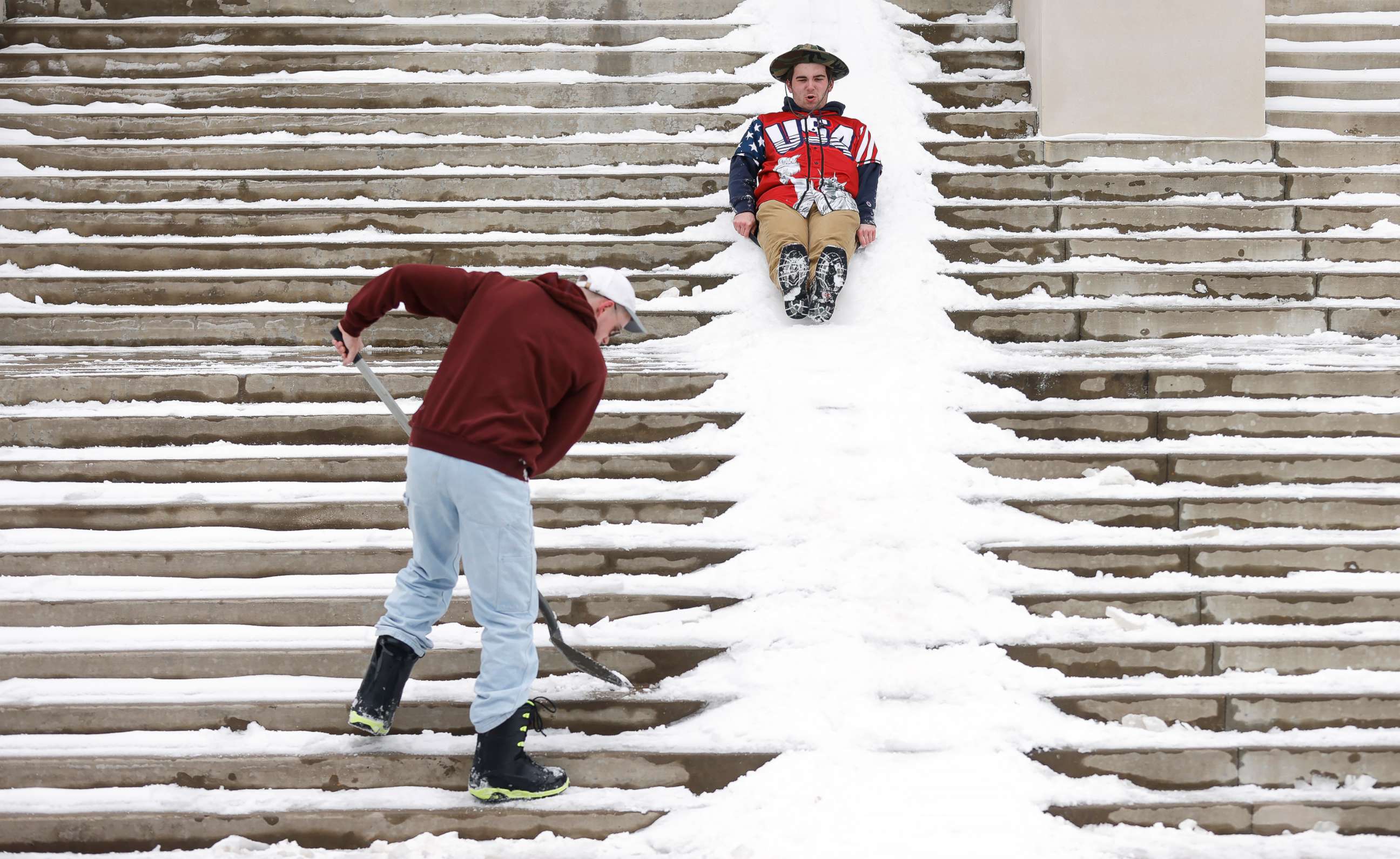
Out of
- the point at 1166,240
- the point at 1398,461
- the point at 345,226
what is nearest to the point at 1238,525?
the point at 1398,461

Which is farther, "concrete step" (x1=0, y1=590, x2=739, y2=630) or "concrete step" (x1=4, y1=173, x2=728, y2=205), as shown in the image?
"concrete step" (x1=4, y1=173, x2=728, y2=205)

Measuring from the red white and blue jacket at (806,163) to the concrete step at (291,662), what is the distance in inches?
104

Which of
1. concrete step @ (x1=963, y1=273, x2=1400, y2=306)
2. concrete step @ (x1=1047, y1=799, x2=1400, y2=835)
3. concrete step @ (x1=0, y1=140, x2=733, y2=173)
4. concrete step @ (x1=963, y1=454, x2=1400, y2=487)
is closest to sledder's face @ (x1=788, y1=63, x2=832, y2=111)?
concrete step @ (x1=0, y1=140, x2=733, y2=173)

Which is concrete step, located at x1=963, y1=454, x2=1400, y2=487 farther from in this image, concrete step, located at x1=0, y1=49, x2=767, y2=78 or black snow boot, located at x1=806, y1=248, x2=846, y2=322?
concrete step, located at x1=0, y1=49, x2=767, y2=78

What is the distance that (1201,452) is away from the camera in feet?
13.3

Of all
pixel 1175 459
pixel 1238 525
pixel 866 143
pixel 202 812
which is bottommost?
pixel 202 812

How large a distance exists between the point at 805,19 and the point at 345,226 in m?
3.34

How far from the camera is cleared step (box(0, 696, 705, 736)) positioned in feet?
10.8

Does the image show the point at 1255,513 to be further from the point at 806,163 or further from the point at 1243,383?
the point at 806,163

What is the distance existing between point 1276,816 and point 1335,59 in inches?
206

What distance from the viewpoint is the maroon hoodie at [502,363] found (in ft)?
9.12

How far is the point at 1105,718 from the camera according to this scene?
3.35 metres

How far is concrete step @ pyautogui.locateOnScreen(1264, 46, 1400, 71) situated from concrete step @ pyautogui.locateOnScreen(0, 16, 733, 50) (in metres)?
3.63

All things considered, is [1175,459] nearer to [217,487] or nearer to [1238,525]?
[1238,525]
